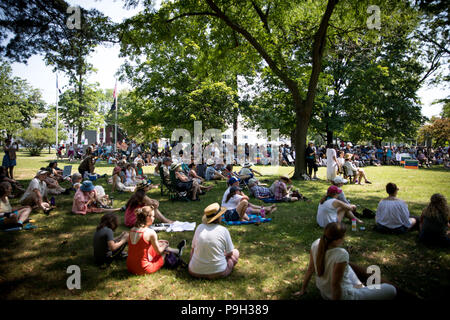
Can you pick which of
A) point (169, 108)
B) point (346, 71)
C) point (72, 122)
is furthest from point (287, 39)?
point (72, 122)

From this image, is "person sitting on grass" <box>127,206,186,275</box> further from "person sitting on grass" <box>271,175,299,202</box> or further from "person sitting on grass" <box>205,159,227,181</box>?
"person sitting on grass" <box>205,159,227,181</box>

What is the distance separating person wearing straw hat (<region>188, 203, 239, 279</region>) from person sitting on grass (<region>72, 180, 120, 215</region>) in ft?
16.3

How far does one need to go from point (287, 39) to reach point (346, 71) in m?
13.0

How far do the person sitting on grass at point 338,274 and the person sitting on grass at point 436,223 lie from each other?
8.62 ft

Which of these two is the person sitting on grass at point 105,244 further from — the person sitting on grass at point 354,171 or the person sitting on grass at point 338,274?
the person sitting on grass at point 354,171

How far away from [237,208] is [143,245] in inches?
127

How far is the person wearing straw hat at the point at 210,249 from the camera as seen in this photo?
12.3 ft

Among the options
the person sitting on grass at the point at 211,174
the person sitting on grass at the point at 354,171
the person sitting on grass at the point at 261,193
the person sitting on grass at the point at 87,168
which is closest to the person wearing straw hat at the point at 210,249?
the person sitting on grass at the point at 261,193

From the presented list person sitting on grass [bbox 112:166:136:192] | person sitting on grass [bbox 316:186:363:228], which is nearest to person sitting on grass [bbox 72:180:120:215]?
person sitting on grass [bbox 112:166:136:192]

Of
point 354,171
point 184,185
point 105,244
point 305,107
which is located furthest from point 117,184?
point 354,171

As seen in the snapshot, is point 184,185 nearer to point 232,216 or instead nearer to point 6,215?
point 232,216

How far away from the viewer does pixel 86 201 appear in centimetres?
755

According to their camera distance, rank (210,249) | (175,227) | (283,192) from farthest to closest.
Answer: (283,192) < (175,227) < (210,249)
